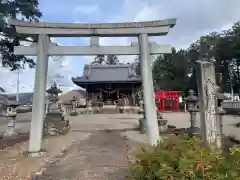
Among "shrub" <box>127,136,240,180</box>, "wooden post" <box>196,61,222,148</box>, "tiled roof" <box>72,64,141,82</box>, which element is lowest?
"shrub" <box>127,136,240,180</box>

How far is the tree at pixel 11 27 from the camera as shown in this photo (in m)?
11.6

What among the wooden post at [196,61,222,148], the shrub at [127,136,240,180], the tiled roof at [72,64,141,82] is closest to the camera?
the shrub at [127,136,240,180]

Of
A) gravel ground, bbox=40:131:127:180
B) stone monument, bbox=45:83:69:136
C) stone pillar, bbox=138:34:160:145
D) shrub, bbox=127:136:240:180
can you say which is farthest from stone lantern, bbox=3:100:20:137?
shrub, bbox=127:136:240:180

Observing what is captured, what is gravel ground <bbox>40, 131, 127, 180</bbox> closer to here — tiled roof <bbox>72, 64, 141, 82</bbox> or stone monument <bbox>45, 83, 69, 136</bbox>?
stone monument <bbox>45, 83, 69, 136</bbox>

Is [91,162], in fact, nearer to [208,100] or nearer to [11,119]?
[208,100]

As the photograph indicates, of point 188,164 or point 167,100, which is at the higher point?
point 167,100

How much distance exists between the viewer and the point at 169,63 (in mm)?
58906

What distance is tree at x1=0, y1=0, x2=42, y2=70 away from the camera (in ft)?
38.2

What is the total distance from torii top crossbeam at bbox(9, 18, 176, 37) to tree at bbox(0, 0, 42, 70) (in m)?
1.31

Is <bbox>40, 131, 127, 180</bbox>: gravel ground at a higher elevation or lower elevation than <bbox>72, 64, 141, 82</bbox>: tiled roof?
lower

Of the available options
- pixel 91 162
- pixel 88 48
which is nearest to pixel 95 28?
pixel 88 48

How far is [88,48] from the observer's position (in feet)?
33.2

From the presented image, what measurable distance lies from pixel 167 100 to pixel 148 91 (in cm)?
2964

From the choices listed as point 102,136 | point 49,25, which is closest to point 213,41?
point 102,136
